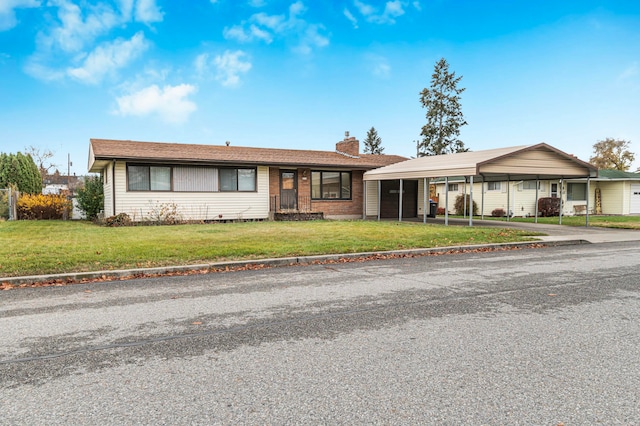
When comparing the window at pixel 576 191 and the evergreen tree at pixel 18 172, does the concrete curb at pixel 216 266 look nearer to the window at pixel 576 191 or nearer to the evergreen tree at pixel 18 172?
the evergreen tree at pixel 18 172

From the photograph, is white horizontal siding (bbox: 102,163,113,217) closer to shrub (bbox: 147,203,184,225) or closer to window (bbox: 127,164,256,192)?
window (bbox: 127,164,256,192)

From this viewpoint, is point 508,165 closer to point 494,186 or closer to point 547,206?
point 494,186

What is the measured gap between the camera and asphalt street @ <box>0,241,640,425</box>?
269 centimetres

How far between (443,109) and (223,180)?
32.8 meters

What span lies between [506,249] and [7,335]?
10826 millimetres

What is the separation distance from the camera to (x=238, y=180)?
19938mm

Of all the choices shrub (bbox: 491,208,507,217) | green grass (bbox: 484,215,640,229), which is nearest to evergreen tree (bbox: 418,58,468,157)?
shrub (bbox: 491,208,507,217)

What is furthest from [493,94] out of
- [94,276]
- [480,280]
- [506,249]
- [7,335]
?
[7,335]

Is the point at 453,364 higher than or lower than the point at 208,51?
lower

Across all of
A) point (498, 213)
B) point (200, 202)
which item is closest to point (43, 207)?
point (200, 202)

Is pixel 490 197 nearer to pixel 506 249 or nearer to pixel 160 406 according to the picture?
pixel 506 249

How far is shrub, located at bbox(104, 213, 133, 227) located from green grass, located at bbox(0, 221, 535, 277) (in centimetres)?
353

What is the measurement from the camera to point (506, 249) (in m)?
11.5

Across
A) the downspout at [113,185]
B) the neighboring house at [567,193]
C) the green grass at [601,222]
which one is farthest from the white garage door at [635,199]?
the downspout at [113,185]
